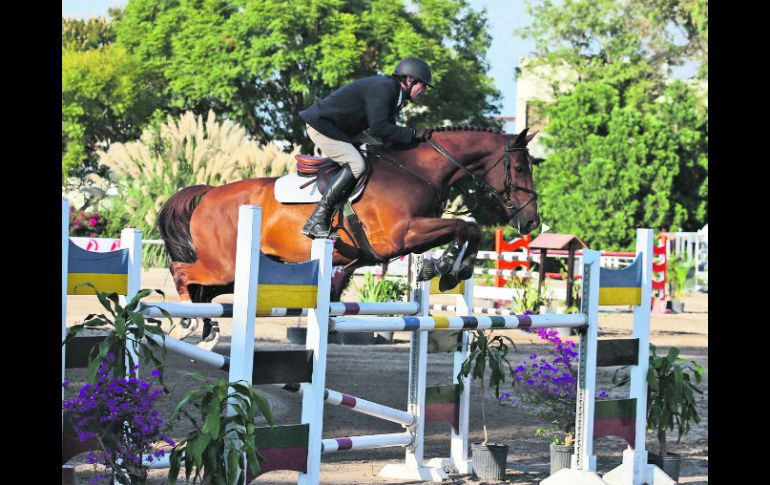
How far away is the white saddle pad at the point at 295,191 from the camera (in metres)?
7.00

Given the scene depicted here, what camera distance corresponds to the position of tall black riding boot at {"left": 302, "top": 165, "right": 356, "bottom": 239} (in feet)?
21.8

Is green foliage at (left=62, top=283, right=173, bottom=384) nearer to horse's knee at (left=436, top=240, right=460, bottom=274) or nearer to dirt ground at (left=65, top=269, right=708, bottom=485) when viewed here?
dirt ground at (left=65, top=269, right=708, bottom=485)

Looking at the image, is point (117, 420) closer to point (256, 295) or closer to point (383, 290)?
point (256, 295)

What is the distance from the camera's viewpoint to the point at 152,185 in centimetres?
1642

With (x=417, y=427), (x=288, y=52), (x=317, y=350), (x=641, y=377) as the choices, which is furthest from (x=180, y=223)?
(x=288, y=52)

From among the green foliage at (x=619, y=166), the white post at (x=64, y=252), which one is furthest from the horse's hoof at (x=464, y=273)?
the green foliage at (x=619, y=166)

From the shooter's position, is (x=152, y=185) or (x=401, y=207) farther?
(x=152, y=185)

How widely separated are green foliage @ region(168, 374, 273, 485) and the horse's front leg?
2.39 meters

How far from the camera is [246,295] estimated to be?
12.6ft

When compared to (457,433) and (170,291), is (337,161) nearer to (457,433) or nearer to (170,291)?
(457,433)
